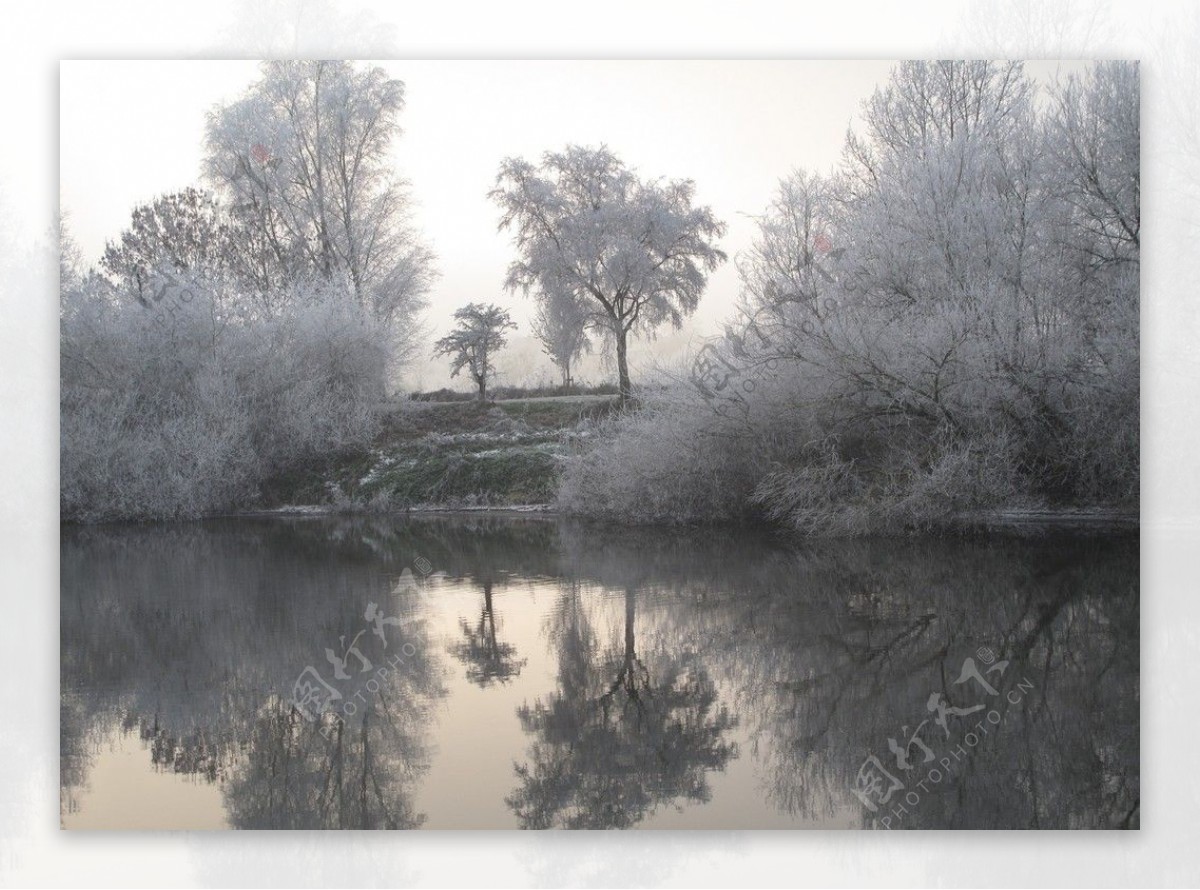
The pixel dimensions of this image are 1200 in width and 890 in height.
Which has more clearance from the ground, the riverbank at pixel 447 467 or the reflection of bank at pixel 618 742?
the riverbank at pixel 447 467

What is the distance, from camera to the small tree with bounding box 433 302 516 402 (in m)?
9.91

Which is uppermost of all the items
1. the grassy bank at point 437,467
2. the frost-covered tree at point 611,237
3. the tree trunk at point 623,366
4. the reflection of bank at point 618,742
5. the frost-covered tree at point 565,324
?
the frost-covered tree at point 611,237

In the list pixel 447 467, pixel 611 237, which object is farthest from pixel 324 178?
pixel 447 467

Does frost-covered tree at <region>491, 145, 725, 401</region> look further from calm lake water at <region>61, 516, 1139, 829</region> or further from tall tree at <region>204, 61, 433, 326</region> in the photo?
calm lake water at <region>61, 516, 1139, 829</region>

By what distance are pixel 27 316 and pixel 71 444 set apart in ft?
7.39

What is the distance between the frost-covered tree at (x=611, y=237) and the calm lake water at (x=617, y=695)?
9.35 ft

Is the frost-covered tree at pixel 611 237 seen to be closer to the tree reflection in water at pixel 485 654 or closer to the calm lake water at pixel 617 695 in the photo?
the calm lake water at pixel 617 695

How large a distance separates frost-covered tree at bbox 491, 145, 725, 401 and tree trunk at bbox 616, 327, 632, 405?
0.01 m

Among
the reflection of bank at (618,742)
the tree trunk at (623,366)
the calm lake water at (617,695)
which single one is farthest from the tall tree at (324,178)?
the reflection of bank at (618,742)

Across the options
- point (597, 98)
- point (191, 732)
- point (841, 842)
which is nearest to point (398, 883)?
point (191, 732)

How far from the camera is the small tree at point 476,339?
32.5 feet

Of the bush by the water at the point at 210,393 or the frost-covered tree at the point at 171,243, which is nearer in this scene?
the frost-covered tree at the point at 171,243

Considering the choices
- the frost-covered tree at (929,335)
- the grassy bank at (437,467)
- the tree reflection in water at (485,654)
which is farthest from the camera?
the grassy bank at (437,467)

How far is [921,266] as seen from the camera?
1073 centimetres
